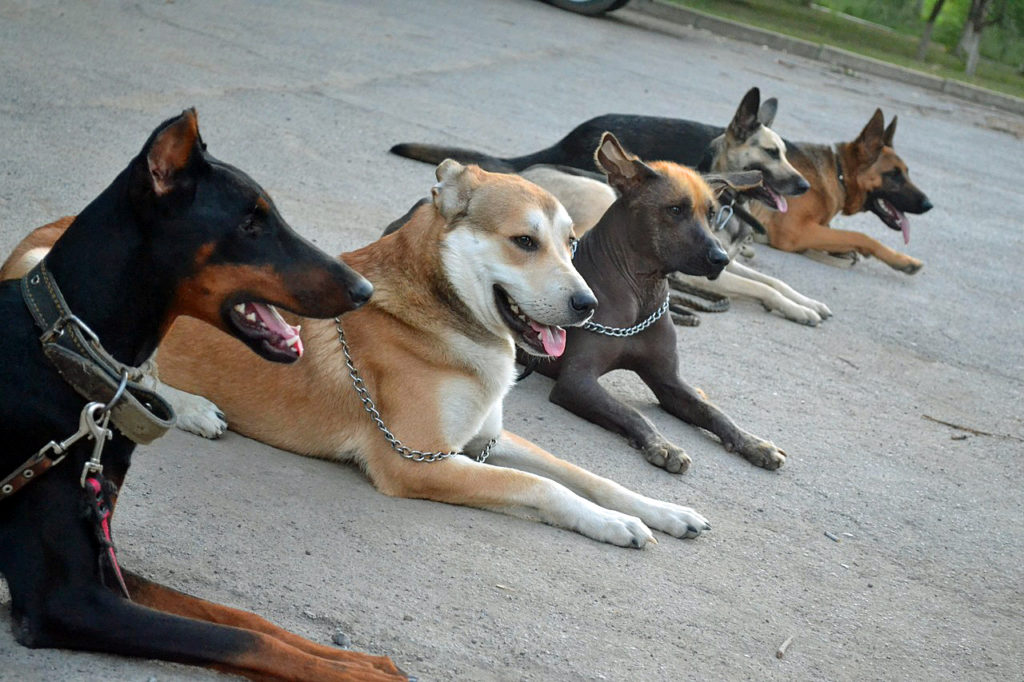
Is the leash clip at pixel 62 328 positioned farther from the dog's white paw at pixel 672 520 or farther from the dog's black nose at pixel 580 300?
the dog's white paw at pixel 672 520

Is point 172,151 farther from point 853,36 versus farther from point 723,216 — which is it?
point 853,36

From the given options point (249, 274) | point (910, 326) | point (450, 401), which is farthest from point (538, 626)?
point (910, 326)

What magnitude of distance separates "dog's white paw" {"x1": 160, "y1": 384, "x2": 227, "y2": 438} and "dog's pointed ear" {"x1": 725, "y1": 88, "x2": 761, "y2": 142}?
517 centimetres

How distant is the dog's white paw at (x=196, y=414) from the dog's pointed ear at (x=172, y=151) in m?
1.64

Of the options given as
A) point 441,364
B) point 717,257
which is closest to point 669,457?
point 717,257

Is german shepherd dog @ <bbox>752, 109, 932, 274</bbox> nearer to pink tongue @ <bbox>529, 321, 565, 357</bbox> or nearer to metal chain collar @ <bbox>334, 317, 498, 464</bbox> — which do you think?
pink tongue @ <bbox>529, 321, 565, 357</bbox>

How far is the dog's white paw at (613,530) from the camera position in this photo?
167 inches

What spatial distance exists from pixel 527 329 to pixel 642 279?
1545 millimetres

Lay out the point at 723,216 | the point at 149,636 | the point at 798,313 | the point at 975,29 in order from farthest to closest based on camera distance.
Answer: the point at 975,29, the point at 798,313, the point at 723,216, the point at 149,636

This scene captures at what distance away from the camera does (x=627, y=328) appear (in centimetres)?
569

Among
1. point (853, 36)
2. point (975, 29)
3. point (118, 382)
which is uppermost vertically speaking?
point (975, 29)

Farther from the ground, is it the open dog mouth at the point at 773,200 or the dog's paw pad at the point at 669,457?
the open dog mouth at the point at 773,200

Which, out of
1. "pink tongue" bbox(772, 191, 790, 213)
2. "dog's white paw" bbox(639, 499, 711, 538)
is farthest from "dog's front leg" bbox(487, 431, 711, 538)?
"pink tongue" bbox(772, 191, 790, 213)

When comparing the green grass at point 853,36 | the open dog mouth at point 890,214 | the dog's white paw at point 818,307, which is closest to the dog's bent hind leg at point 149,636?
the dog's white paw at point 818,307
